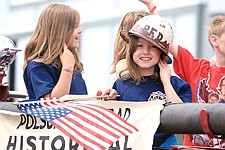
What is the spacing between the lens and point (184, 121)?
4035mm

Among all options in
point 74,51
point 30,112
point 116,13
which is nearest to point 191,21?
point 116,13

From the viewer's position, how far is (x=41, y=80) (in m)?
5.65

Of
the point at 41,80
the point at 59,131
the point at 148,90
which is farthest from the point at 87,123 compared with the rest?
the point at 41,80

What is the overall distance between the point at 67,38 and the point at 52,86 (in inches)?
19.4

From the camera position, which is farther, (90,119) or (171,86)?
(171,86)

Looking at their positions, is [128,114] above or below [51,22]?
below

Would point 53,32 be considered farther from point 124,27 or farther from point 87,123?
point 87,123

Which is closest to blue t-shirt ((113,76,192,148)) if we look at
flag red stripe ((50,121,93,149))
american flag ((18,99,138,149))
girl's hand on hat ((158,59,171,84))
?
girl's hand on hat ((158,59,171,84))

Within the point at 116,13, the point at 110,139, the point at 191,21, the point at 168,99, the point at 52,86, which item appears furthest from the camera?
the point at 116,13

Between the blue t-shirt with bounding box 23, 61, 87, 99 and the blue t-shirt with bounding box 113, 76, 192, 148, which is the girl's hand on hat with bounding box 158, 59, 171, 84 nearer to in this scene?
the blue t-shirt with bounding box 113, 76, 192, 148

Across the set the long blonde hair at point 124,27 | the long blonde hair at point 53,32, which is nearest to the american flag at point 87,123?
the long blonde hair at point 53,32

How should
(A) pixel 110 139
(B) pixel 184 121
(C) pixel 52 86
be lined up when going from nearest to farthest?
1. (B) pixel 184 121
2. (A) pixel 110 139
3. (C) pixel 52 86

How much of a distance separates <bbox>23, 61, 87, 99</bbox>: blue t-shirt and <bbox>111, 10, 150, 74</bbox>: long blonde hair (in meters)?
0.33

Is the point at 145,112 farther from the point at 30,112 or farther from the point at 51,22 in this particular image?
the point at 51,22
